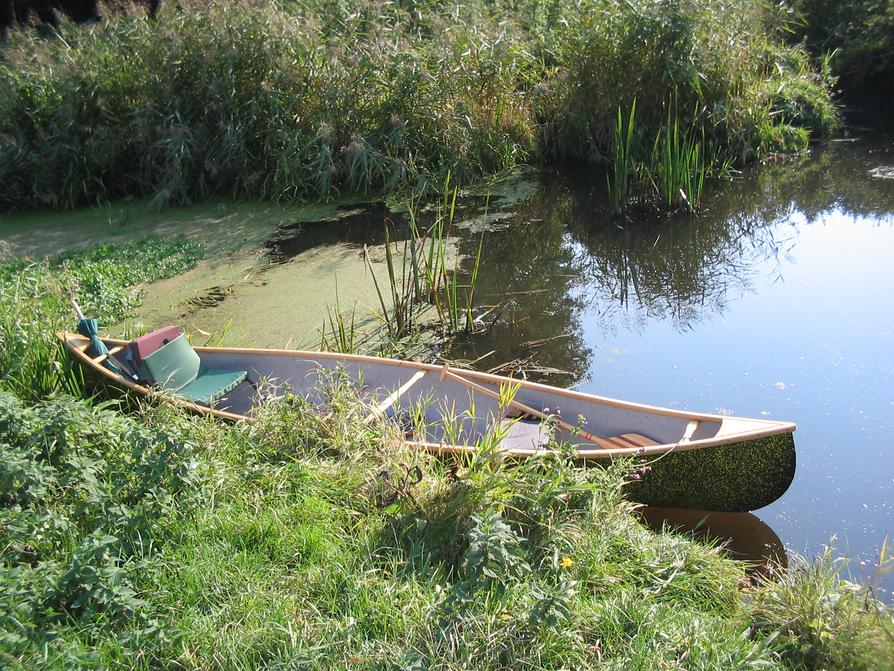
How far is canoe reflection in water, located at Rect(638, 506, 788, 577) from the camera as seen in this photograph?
2963 millimetres

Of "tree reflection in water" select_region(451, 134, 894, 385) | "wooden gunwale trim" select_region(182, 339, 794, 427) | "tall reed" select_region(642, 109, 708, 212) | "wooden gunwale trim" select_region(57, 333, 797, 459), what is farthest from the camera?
"tall reed" select_region(642, 109, 708, 212)

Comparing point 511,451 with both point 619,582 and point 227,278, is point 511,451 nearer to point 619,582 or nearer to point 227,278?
point 619,582

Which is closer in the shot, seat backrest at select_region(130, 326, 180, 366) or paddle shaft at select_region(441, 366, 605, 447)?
paddle shaft at select_region(441, 366, 605, 447)

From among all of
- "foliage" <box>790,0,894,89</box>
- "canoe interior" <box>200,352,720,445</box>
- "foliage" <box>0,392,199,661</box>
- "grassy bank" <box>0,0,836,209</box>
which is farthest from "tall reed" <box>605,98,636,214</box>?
"foliage" <box>0,392,199,661</box>

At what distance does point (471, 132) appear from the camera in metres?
7.55

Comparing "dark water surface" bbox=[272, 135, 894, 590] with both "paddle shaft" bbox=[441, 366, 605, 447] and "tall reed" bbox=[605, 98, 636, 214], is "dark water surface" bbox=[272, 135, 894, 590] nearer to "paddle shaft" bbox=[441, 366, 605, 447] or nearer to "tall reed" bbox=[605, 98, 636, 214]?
"tall reed" bbox=[605, 98, 636, 214]

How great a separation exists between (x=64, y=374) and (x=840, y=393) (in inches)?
156

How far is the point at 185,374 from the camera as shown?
3902 millimetres

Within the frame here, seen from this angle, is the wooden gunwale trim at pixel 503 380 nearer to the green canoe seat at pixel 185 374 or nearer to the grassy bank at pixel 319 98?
the green canoe seat at pixel 185 374

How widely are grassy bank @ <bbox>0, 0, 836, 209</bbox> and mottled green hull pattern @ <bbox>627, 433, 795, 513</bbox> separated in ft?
14.9

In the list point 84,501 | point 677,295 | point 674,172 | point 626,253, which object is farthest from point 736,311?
point 84,501

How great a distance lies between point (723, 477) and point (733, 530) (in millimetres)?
276

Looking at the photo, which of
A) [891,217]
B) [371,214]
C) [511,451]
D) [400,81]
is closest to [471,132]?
[400,81]

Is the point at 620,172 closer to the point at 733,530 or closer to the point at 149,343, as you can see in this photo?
the point at 733,530
